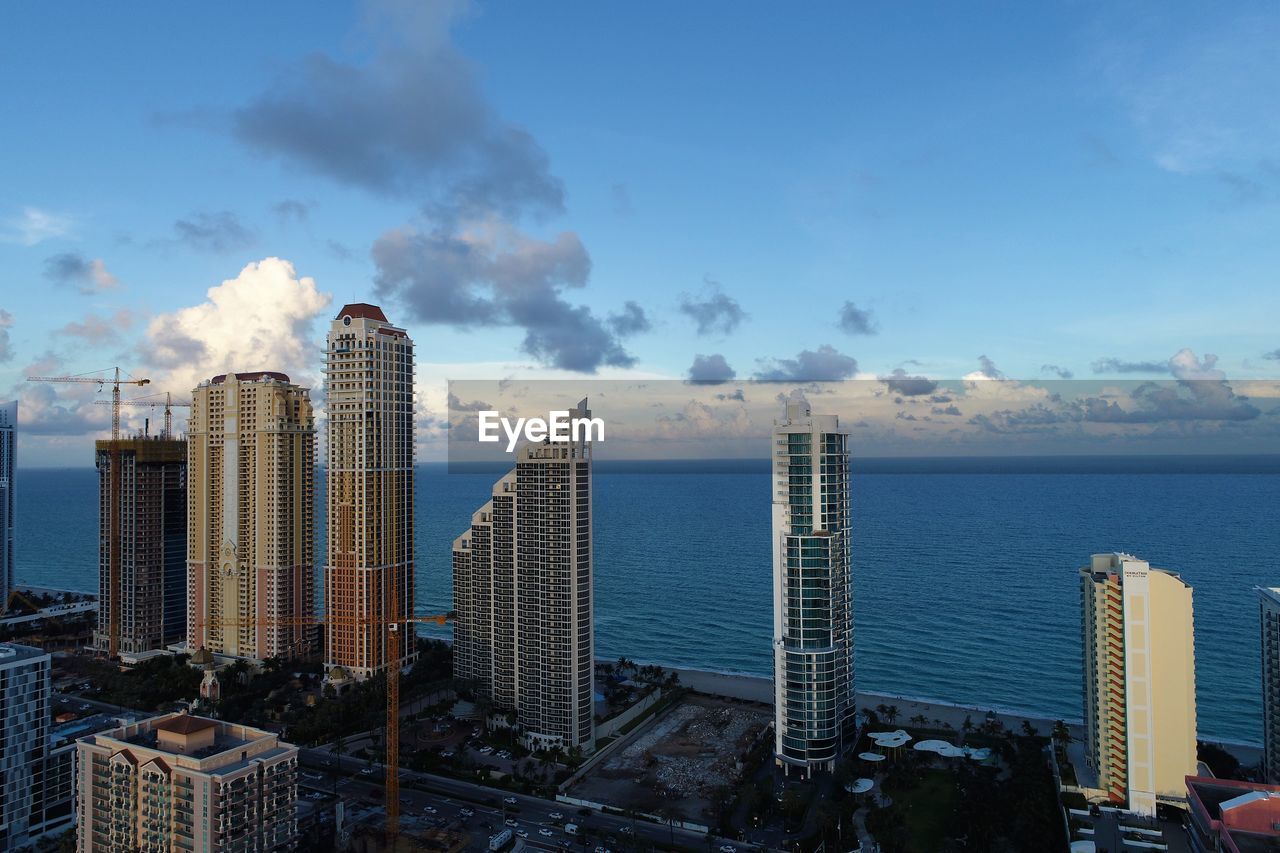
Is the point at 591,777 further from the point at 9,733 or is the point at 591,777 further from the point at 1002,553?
the point at 1002,553

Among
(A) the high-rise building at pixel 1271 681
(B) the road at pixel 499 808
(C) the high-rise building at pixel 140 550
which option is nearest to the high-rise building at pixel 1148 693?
(A) the high-rise building at pixel 1271 681

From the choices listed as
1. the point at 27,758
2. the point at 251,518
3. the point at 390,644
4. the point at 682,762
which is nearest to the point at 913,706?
the point at 682,762

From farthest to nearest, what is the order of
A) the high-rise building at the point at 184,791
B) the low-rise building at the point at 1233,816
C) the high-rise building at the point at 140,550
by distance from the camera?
1. the high-rise building at the point at 140,550
2. the high-rise building at the point at 184,791
3. the low-rise building at the point at 1233,816

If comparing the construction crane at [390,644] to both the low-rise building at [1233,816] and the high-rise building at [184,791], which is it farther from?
the low-rise building at [1233,816]

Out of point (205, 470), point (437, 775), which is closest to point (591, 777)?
point (437, 775)

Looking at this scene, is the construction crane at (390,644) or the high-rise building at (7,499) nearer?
the construction crane at (390,644)

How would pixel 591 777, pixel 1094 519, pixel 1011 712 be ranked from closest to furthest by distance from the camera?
pixel 591 777
pixel 1011 712
pixel 1094 519

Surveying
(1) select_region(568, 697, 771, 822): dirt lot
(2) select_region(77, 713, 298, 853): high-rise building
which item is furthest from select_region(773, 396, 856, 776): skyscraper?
(2) select_region(77, 713, 298, 853): high-rise building

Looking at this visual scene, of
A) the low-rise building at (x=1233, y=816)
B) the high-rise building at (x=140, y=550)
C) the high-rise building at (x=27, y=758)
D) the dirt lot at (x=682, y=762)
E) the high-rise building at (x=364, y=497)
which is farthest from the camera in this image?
the high-rise building at (x=140, y=550)
